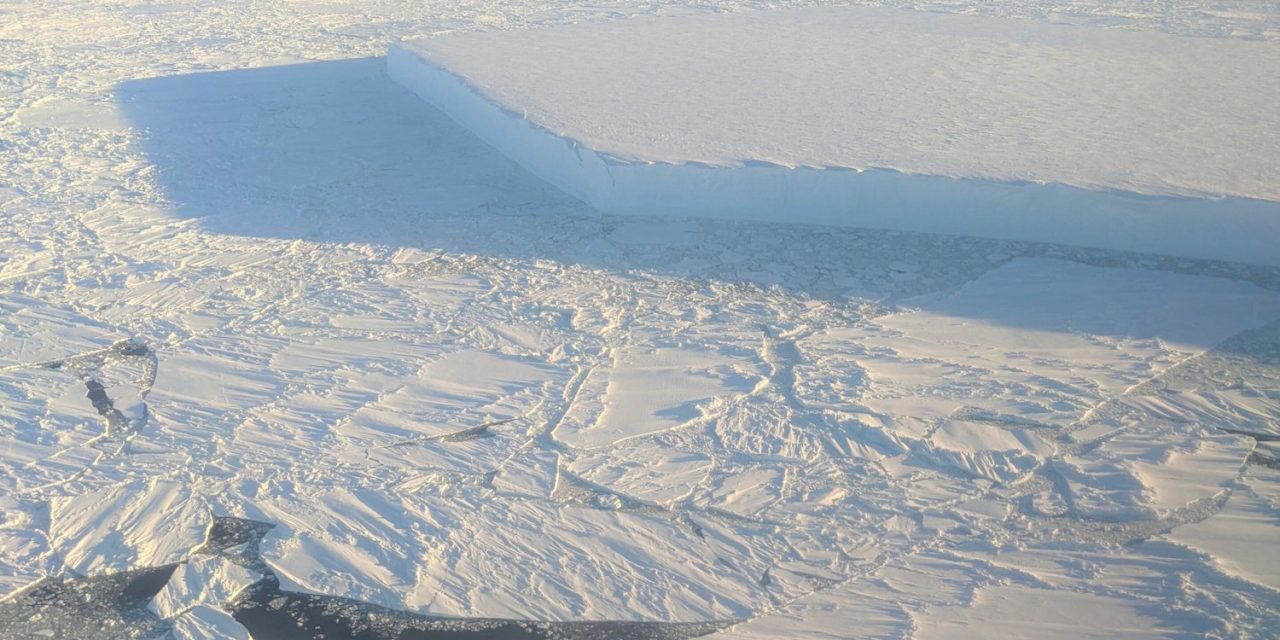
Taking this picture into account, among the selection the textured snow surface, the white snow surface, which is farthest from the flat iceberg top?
the white snow surface

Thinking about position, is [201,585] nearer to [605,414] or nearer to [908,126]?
[605,414]

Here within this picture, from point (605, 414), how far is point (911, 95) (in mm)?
2837

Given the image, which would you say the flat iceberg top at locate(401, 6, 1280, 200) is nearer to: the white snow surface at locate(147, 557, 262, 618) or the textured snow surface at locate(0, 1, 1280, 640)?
the textured snow surface at locate(0, 1, 1280, 640)

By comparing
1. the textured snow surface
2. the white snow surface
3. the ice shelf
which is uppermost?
the ice shelf

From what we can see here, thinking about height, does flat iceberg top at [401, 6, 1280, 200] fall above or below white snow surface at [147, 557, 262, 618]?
above

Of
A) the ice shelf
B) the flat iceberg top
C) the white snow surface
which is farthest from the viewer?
the flat iceberg top

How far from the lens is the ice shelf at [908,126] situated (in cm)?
412

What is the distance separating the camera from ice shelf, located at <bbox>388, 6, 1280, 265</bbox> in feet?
13.5

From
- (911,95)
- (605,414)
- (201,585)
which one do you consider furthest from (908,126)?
(201,585)

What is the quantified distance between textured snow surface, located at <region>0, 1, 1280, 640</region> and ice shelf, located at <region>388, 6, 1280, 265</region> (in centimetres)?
13

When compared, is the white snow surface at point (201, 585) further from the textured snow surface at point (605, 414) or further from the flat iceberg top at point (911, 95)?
the flat iceberg top at point (911, 95)

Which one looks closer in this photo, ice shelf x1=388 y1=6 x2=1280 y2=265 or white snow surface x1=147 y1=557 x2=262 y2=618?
white snow surface x1=147 y1=557 x2=262 y2=618

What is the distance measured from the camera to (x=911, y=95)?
527 cm

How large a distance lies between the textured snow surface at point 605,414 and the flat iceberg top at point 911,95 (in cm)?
33
